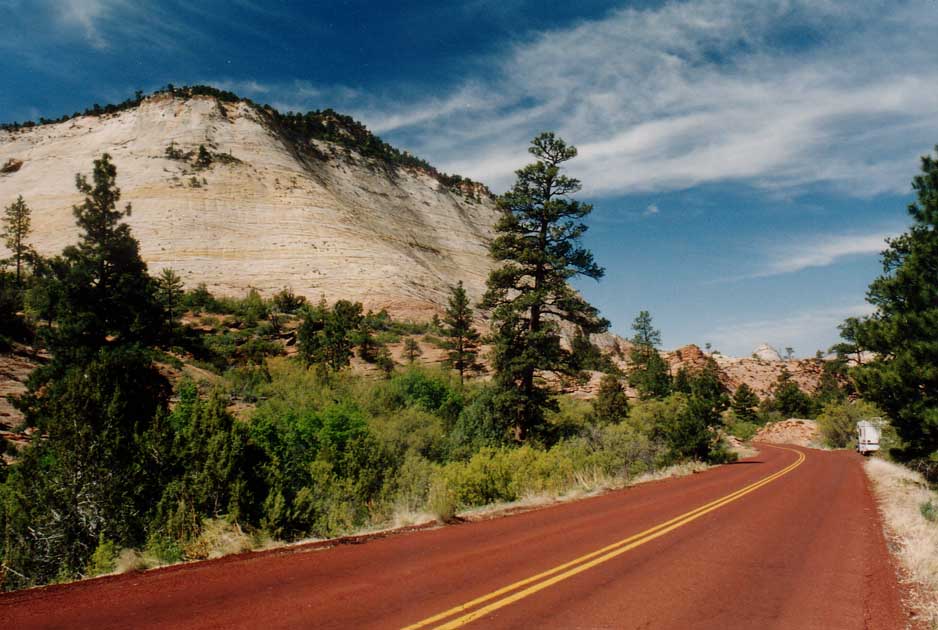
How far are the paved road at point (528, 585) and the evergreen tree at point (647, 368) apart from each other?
46511 millimetres

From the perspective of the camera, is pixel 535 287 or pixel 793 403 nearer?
pixel 535 287

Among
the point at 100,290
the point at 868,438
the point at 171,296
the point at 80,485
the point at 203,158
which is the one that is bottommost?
the point at 868,438

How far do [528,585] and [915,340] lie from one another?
68.6 ft

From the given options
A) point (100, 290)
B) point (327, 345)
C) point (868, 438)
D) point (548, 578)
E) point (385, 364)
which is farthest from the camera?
point (385, 364)

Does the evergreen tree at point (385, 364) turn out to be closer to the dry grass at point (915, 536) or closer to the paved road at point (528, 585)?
the dry grass at point (915, 536)

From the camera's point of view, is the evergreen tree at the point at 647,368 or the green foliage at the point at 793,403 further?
the green foliage at the point at 793,403

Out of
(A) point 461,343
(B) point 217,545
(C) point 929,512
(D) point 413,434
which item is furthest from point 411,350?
(B) point 217,545

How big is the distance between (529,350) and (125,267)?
16286 mm

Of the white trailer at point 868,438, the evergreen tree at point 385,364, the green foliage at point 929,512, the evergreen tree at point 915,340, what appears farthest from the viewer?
the evergreen tree at point 385,364

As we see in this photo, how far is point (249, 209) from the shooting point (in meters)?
70.8

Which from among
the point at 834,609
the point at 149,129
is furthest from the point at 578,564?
the point at 149,129

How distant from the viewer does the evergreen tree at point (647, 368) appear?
5955 cm

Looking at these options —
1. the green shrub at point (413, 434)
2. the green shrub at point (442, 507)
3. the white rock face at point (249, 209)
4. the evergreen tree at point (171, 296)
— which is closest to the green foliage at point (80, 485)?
the green shrub at point (442, 507)

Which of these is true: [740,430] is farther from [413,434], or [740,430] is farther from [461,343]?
[413,434]
